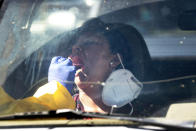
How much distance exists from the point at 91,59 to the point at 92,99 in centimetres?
25

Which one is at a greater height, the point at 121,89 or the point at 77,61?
the point at 77,61

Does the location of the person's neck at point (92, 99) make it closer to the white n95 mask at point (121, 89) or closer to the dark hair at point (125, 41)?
the white n95 mask at point (121, 89)

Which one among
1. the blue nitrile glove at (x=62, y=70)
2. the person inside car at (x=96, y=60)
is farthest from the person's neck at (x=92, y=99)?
the blue nitrile glove at (x=62, y=70)

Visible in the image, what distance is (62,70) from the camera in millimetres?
2277

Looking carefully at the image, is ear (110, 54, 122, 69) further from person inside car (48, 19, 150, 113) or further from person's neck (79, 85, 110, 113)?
person's neck (79, 85, 110, 113)

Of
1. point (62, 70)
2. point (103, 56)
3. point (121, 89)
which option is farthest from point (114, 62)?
point (62, 70)

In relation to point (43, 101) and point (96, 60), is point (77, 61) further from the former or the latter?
point (43, 101)

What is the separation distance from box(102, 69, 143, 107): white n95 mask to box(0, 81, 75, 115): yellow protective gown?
20cm

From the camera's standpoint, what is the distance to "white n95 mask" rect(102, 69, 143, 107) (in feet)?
6.87

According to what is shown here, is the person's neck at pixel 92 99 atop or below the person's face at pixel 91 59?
below

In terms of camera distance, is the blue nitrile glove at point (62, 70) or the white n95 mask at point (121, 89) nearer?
the white n95 mask at point (121, 89)

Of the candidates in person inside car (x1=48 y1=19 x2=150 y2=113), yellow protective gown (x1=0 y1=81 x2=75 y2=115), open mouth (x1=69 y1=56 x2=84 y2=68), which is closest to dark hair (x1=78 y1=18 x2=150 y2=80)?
person inside car (x1=48 y1=19 x2=150 y2=113)

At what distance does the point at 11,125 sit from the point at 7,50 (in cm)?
61

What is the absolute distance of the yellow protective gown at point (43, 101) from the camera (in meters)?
2.12
